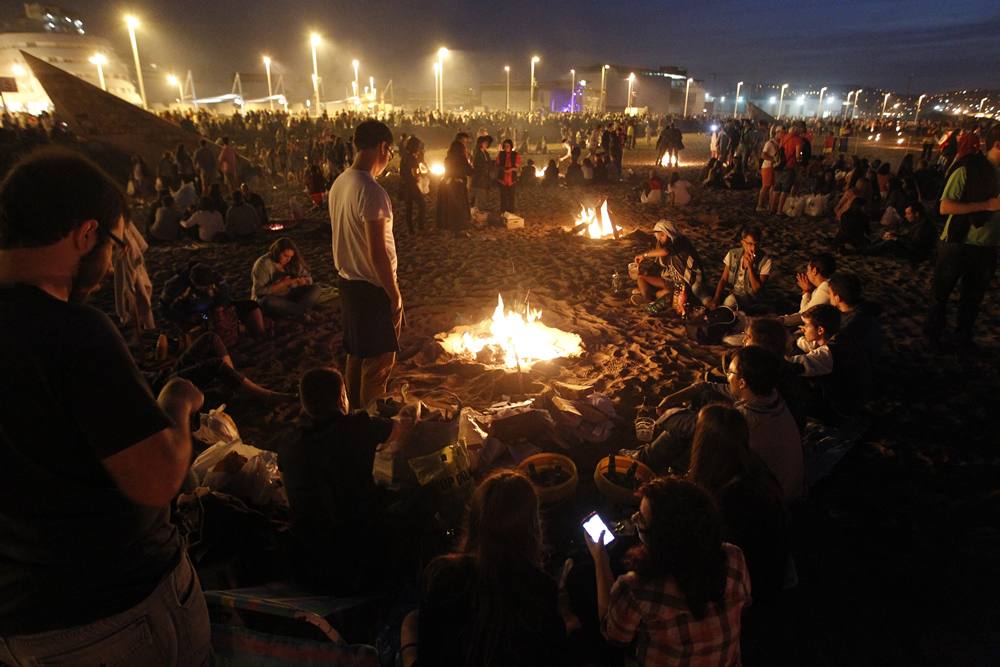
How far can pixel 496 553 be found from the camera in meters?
2.24

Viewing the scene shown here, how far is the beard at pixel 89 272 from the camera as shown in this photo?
1.56 meters

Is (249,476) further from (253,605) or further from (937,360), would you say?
(937,360)

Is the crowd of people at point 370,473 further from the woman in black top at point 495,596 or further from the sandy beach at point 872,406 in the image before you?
the sandy beach at point 872,406

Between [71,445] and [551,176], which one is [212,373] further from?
[551,176]

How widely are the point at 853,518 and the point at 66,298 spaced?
4856mm

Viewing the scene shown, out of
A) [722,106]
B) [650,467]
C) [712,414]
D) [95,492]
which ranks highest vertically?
[722,106]

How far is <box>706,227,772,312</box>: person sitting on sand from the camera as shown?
291 inches

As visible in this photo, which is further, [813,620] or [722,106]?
[722,106]

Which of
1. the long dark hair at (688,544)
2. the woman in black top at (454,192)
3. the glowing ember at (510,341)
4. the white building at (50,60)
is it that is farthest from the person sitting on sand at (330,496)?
the white building at (50,60)

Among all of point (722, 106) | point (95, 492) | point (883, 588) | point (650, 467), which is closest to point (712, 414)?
point (650, 467)

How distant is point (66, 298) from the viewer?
1521 mm

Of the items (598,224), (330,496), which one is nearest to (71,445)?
(330,496)

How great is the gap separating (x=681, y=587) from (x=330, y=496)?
187cm

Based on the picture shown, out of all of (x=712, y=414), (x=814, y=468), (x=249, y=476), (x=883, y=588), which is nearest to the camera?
(x=712, y=414)
